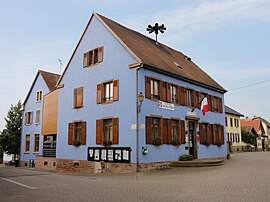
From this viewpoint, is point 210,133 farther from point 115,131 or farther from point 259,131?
point 259,131

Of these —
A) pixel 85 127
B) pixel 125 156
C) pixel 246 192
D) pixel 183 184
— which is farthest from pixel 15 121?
pixel 246 192

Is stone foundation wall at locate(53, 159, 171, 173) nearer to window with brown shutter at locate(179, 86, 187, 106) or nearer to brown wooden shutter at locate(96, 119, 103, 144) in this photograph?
brown wooden shutter at locate(96, 119, 103, 144)

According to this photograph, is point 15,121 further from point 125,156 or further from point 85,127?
point 125,156

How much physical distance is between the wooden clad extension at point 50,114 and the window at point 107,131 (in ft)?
26.2

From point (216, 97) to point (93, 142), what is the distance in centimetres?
1227

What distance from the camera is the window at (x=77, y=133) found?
21.8 m

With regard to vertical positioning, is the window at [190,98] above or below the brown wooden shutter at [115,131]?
above

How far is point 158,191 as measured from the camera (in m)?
10.6

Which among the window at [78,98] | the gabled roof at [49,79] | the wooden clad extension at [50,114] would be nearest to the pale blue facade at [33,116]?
the gabled roof at [49,79]

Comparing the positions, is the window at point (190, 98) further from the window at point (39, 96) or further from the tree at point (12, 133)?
the tree at point (12, 133)

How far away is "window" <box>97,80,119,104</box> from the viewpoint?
65.1 feet

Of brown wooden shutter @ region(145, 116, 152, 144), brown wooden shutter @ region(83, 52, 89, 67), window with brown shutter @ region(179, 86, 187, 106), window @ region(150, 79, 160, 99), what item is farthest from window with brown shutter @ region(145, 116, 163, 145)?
brown wooden shutter @ region(83, 52, 89, 67)

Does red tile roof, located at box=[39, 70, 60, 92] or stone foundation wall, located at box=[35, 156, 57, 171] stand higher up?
red tile roof, located at box=[39, 70, 60, 92]

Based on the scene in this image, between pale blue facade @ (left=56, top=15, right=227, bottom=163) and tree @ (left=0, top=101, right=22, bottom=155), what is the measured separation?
14000mm
